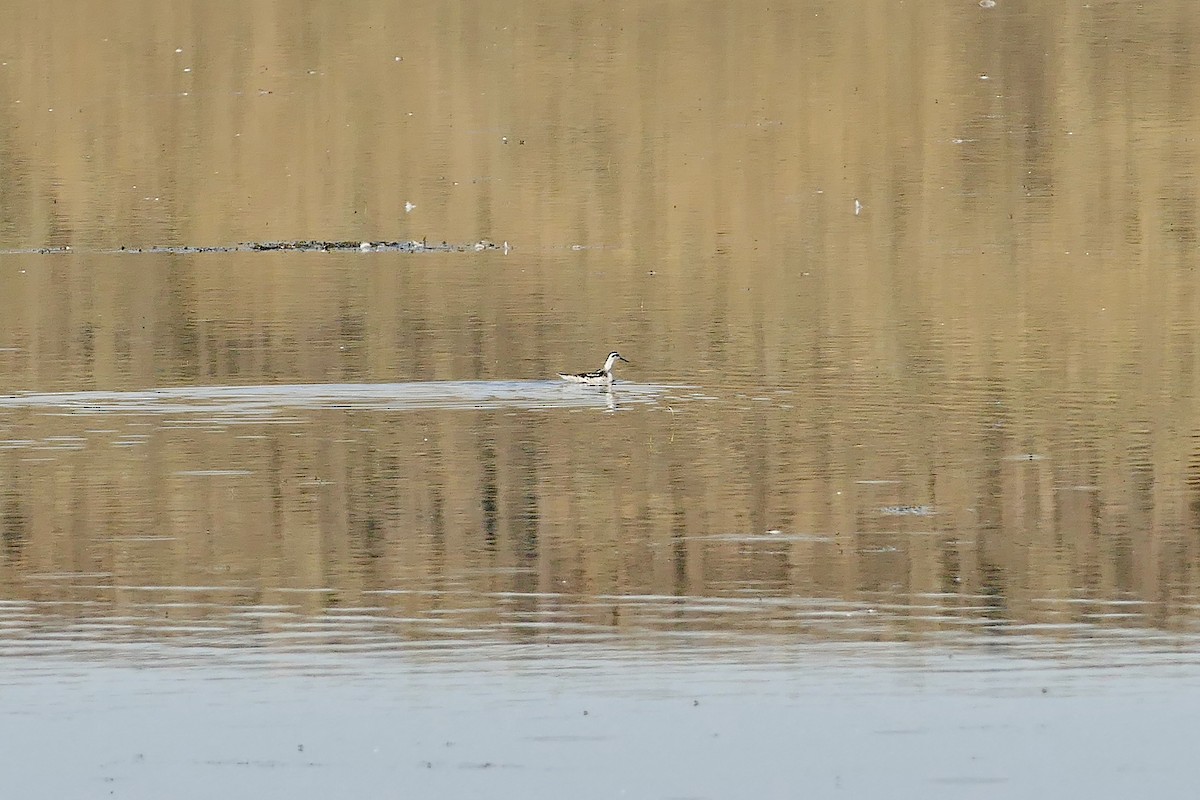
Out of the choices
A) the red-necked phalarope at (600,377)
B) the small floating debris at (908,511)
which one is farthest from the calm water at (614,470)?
the red-necked phalarope at (600,377)

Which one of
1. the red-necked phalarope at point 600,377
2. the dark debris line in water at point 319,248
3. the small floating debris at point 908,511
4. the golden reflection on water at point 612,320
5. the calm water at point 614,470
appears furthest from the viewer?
the dark debris line in water at point 319,248

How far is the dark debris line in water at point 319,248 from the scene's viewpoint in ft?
141

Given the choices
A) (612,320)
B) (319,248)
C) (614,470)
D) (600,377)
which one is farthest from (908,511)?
(319,248)

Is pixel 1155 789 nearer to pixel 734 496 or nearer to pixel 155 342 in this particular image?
pixel 734 496

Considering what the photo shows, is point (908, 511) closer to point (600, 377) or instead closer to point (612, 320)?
point (600, 377)

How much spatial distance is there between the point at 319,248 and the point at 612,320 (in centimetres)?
1281

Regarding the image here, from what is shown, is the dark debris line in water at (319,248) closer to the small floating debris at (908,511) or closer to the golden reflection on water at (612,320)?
the golden reflection on water at (612,320)

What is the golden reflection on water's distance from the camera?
15.9m

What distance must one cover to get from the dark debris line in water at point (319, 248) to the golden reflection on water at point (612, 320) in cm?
94

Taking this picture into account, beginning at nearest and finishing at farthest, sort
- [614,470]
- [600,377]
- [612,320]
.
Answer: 1. [614,470]
2. [600,377]
3. [612,320]

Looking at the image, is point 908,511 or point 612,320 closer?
point 908,511

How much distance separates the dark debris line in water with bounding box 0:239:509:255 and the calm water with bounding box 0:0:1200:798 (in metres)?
0.63

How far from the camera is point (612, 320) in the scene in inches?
1265

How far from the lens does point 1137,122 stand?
58.7 metres
